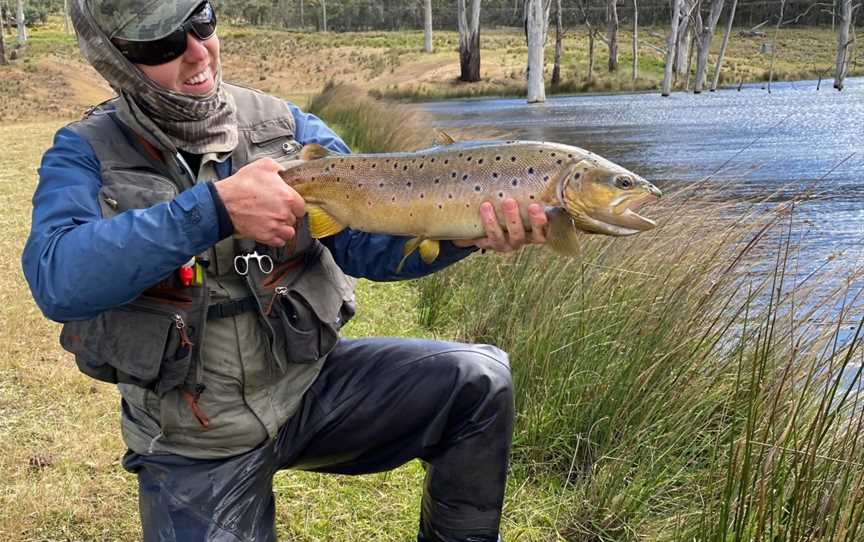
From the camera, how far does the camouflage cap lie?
2.60 metres

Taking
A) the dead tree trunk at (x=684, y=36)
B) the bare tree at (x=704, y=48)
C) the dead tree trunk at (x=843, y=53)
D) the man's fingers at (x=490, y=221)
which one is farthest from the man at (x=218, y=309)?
the dead tree trunk at (x=684, y=36)

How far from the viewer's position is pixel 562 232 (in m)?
2.58

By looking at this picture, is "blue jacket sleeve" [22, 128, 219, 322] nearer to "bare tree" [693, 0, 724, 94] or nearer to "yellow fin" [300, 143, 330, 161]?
"yellow fin" [300, 143, 330, 161]

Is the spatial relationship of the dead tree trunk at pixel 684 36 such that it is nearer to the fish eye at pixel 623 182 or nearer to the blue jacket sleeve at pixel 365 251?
the blue jacket sleeve at pixel 365 251

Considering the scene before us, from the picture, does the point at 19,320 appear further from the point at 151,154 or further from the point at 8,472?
the point at 151,154

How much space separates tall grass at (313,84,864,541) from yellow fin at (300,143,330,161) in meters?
1.53

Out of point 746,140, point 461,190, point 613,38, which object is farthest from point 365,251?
point 613,38

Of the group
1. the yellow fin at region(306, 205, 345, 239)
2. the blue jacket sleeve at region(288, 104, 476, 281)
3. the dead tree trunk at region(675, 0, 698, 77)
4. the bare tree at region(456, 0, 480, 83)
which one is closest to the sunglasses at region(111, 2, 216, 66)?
the blue jacket sleeve at region(288, 104, 476, 281)

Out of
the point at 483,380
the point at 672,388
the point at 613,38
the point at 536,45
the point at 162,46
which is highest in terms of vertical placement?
the point at 162,46

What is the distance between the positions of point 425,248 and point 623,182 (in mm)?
681

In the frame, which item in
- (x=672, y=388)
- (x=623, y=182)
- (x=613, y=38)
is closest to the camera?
(x=623, y=182)

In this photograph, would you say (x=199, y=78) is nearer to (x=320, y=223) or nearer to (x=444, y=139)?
(x=320, y=223)

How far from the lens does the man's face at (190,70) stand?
2.69 m

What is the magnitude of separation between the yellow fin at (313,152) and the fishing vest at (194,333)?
0.10 m
